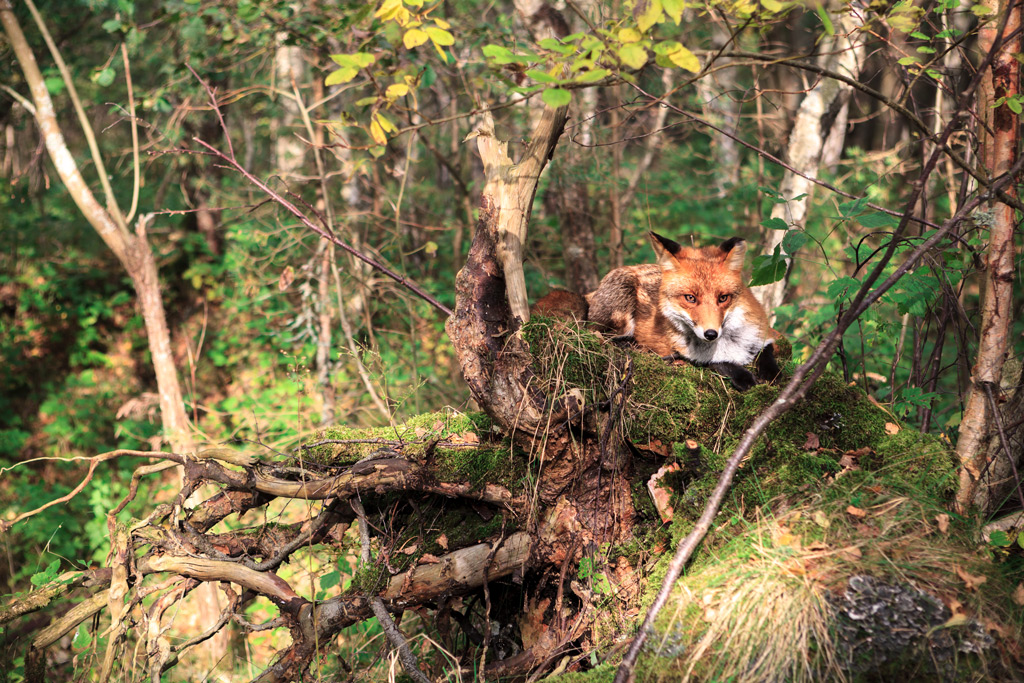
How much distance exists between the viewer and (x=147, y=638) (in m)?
3.93

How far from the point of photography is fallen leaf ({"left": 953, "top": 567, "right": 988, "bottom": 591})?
109 inches

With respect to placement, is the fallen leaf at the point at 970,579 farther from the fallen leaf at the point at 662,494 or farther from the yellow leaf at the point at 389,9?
the yellow leaf at the point at 389,9

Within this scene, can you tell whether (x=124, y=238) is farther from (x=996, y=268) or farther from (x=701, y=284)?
(x=996, y=268)

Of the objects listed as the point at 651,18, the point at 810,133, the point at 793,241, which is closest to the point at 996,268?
the point at 793,241

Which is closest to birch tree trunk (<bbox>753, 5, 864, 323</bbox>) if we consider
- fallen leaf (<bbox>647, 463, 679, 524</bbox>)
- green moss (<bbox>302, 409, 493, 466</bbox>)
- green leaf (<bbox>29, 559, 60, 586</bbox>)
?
fallen leaf (<bbox>647, 463, 679, 524</bbox>)

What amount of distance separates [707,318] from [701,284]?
270mm

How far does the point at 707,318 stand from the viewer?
4.32 metres

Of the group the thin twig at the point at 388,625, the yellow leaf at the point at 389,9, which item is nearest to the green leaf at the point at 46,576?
the thin twig at the point at 388,625

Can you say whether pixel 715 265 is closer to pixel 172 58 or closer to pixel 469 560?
pixel 469 560

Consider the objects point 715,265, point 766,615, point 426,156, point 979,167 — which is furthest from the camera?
point 426,156

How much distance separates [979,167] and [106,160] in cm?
1458

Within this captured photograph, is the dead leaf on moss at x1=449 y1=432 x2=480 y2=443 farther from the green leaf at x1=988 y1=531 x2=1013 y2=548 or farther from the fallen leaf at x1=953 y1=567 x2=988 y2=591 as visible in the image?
the green leaf at x1=988 y1=531 x2=1013 y2=548

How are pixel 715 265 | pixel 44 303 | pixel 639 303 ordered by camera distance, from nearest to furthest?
pixel 715 265
pixel 639 303
pixel 44 303

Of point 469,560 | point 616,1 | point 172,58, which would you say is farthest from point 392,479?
point 172,58
